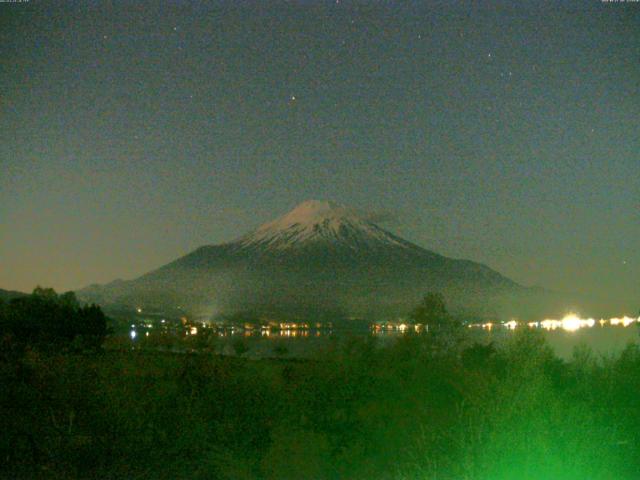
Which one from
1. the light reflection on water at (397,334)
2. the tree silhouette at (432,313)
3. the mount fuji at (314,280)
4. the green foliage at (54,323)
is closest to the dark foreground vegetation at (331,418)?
the light reflection on water at (397,334)

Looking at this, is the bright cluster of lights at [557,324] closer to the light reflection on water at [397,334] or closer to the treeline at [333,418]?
the light reflection on water at [397,334]

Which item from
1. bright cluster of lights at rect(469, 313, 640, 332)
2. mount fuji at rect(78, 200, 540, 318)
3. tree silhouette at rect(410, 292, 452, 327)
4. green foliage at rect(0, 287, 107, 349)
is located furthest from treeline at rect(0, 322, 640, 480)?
mount fuji at rect(78, 200, 540, 318)

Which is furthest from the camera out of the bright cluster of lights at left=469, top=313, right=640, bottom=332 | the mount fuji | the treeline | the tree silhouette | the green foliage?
the mount fuji

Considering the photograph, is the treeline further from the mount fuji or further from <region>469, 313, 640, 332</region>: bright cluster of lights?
the mount fuji

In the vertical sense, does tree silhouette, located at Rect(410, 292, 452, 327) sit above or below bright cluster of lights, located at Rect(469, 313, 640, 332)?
above

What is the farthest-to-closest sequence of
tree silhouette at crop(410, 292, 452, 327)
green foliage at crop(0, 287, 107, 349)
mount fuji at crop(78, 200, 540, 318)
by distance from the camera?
mount fuji at crop(78, 200, 540, 318) → green foliage at crop(0, 287, 107, 349) → tree silhouette at crop(410, 292, 452, 327)
